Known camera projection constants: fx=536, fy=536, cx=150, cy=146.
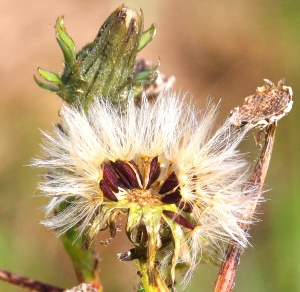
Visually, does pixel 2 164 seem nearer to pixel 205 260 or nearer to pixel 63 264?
pixel 63 264

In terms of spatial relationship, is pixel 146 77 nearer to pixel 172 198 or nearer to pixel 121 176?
pixel 121 176

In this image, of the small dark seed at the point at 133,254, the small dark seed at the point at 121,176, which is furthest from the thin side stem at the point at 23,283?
the small dark seed at the point at 121,176

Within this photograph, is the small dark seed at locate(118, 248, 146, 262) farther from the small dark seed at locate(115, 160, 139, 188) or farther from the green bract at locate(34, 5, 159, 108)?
the green bract at locate(34, 5, 159, 108)

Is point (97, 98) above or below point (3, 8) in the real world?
below

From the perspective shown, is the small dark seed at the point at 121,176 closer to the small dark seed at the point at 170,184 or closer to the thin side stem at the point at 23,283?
the small dark seed at the point at 170,184

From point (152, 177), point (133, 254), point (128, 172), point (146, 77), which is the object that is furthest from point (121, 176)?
point (146, 77)

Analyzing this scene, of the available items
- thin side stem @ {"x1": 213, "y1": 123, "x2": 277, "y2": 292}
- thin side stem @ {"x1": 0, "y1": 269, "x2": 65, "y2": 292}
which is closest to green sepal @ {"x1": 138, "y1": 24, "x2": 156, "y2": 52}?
thin side stem @ {"x1": 213, "y1": 123, "x2": 277, "y2": 292}

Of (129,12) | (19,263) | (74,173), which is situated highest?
(129,12)

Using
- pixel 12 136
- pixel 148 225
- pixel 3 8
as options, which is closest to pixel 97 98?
pixel 148 225
